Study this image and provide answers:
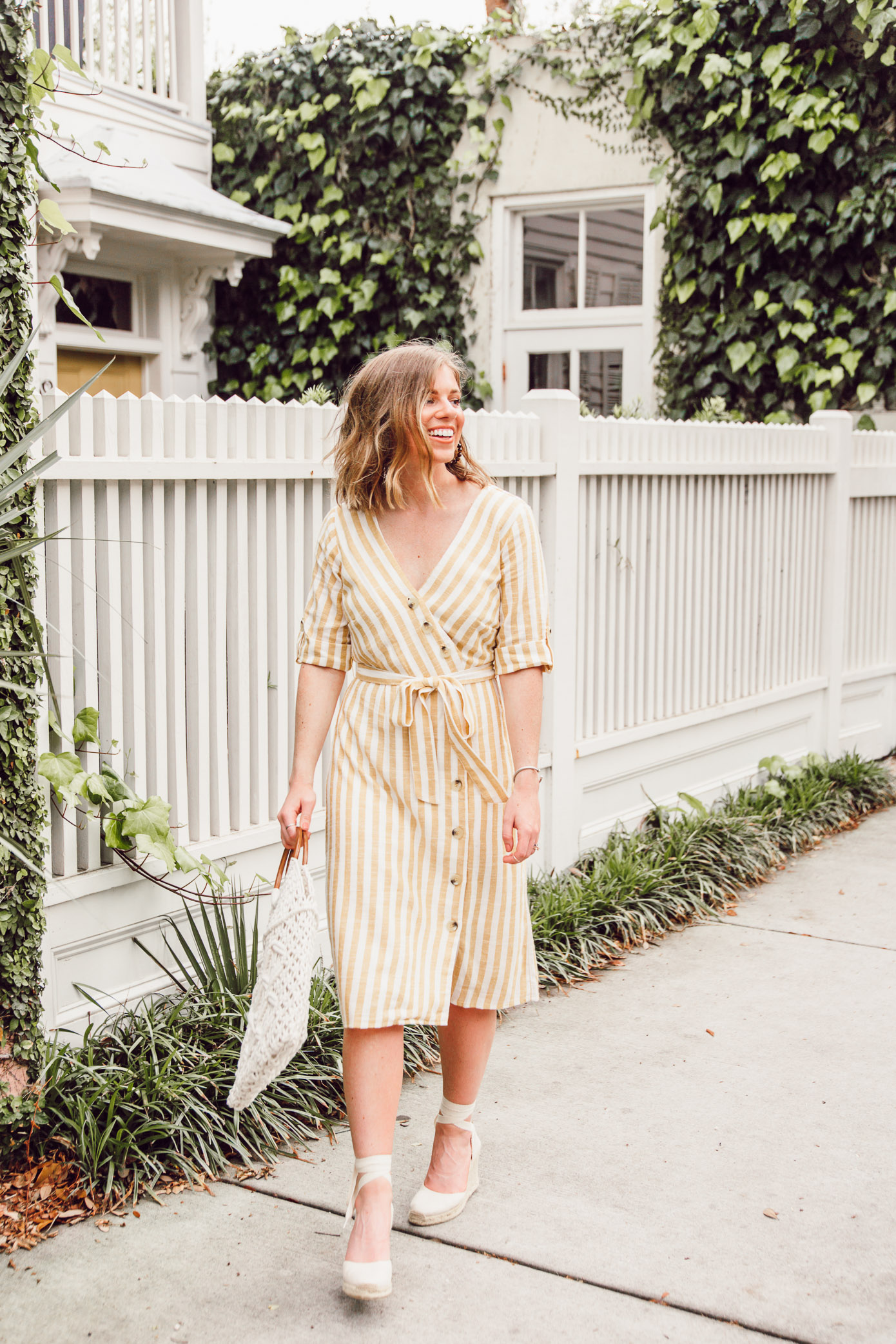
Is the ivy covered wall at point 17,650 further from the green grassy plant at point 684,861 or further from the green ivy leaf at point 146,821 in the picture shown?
the green grassy plant at point 684,861

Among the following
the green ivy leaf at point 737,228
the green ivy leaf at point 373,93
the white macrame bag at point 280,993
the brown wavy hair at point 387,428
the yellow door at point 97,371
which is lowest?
the white macrame bag at point 280,993

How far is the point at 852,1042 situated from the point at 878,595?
442 centimetres

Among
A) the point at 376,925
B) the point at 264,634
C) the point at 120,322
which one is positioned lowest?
the point at 376,925

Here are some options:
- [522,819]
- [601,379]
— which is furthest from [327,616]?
[601,379]

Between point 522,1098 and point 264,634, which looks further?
point 264,634

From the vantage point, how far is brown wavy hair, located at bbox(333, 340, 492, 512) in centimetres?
271

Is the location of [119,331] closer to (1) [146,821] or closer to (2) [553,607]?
(2) [553,607]

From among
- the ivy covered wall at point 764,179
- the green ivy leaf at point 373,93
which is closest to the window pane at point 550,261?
the ivy covered wall at point 764,179

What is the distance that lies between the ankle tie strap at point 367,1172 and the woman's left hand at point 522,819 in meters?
0.65

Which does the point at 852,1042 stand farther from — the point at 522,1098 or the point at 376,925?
the point at 376,925

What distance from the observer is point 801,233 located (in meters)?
8.43

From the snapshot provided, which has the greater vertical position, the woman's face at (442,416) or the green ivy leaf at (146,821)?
the woman's face at (442,416)

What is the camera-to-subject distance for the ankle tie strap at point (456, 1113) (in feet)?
9.50

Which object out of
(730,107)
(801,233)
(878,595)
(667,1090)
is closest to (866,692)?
(878,595)
